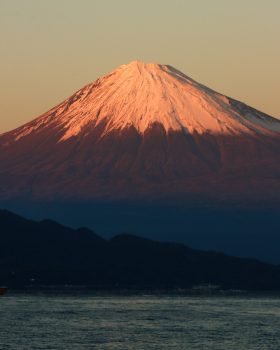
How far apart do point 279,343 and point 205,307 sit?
5516 cm

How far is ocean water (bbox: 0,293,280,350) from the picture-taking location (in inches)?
4973

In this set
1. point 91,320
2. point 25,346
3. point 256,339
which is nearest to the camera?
point 25,346

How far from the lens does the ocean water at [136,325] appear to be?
414 feet

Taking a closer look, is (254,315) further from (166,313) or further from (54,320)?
(54,320)

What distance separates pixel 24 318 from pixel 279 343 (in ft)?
116

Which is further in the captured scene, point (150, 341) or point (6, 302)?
point (6, 302)

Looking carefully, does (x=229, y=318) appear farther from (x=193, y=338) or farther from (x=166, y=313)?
(x=193, y=338)

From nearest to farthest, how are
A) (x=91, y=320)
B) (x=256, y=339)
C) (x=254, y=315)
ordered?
1. (x=256, y=339)
2. (x=91, y=320)
3. (x=254, y=315)

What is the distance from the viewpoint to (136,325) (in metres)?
146

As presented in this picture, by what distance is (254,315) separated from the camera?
543ft

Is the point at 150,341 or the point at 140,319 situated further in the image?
the point at 140,319

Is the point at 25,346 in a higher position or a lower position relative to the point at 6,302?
lower

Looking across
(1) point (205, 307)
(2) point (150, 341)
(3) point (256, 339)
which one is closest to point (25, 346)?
(2) point (150, 341)

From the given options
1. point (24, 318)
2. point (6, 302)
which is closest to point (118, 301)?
point (6, 302)
